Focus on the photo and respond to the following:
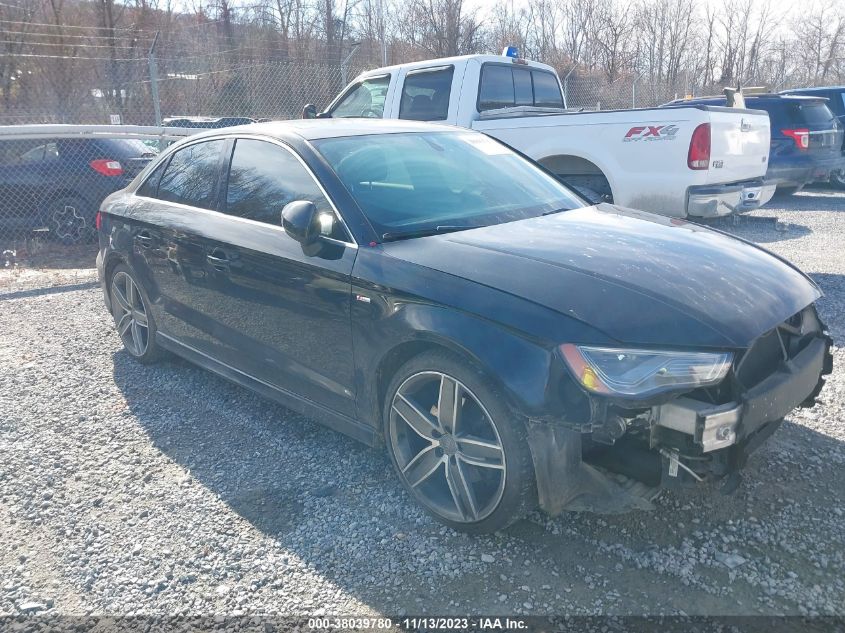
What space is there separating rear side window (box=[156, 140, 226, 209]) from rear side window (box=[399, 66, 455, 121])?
146 inches

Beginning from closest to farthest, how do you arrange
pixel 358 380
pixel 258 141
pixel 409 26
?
pixel 358 380 < pixel 258 141 < pixel 409 26

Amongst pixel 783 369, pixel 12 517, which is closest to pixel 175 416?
pixel 12 517

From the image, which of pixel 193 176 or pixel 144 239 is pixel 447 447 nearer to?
pixel 193 176

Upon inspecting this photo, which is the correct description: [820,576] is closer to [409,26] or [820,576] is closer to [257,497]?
[257,497]

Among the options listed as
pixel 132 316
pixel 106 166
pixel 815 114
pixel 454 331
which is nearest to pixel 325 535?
pixel 454 331

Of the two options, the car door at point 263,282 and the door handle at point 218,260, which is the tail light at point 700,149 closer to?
the car door at point 263,282

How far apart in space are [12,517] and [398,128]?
2.88m

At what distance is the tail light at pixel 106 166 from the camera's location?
29.5 feet

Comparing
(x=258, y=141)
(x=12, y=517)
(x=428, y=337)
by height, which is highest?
(x=258, y=141)

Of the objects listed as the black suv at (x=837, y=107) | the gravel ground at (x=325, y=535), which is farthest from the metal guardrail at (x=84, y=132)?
the black suv at (x=837, y=107)

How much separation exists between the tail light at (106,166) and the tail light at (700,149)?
704 centimetres

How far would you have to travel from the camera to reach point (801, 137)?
11.0m

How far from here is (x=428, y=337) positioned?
2.82 m

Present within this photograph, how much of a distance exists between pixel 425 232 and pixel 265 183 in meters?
1.08
